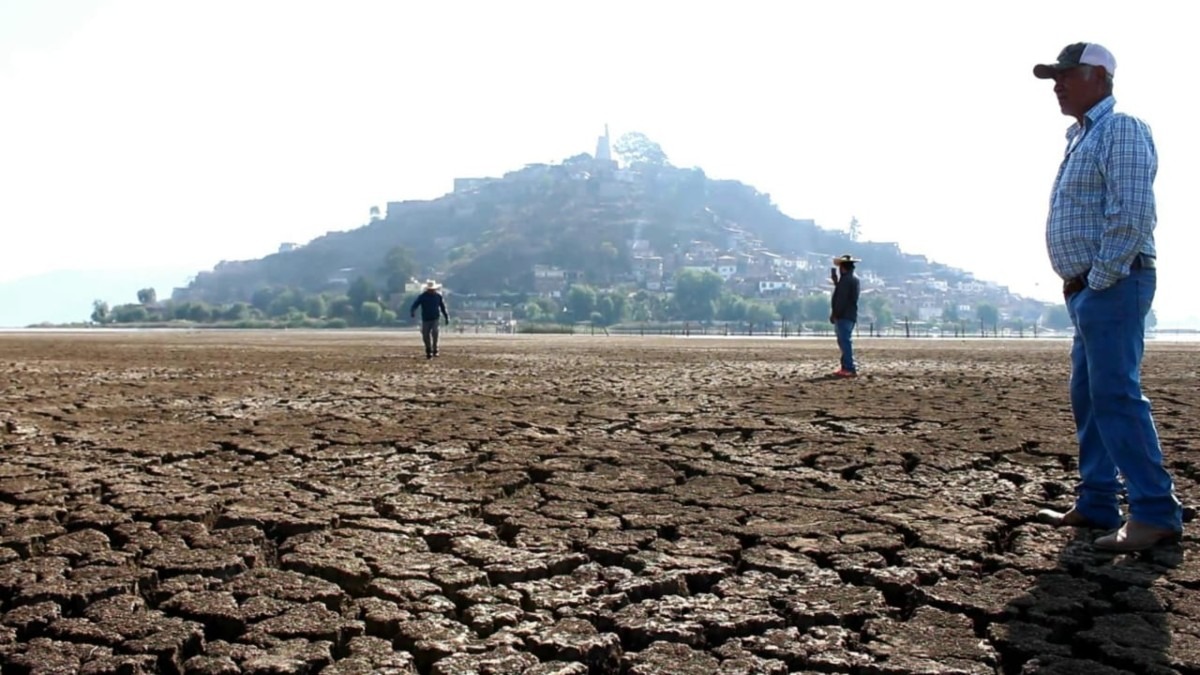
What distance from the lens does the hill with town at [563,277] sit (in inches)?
4882

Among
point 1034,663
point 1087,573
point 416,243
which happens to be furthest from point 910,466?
point 416,243

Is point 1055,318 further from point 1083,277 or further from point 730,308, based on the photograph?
point 1083,277

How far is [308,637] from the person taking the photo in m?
2.89

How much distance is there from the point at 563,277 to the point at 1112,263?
149 meters

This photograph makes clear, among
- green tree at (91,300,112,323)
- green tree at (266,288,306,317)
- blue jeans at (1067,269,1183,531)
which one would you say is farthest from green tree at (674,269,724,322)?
blue jeans at (1067,269,1183,531)

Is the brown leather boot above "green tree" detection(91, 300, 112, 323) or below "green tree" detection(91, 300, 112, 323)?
below

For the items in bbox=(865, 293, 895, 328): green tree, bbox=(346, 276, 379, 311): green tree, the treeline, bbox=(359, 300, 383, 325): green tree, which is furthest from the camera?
bbox=(865, 293, 895, 328): green tree

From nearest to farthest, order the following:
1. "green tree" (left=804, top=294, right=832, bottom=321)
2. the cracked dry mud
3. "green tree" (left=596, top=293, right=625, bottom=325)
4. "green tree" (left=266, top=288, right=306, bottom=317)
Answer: the cracked dry mud < "green tree" (left=596, top=293, right=625, bottom=325) < "green tree" (left=266, top=288, right=306, bottom=317) < "green tree" (left=804, top=294, right=832, bottom=321)

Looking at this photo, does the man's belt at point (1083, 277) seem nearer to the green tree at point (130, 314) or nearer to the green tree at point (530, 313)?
the green tree at point (530, 313)

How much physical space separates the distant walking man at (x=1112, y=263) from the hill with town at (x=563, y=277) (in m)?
99.3

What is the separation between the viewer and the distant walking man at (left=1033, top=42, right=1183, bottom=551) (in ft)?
11.7

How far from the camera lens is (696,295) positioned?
426 ft

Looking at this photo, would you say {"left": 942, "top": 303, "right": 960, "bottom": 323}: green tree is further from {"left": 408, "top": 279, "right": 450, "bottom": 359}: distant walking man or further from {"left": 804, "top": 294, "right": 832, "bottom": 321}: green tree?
{"left": 408, "top": 279, "right": 450, "bottom": 359}: distant walking man

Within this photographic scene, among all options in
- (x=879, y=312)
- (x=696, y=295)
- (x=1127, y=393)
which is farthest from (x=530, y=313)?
(x=1127, y=393)
